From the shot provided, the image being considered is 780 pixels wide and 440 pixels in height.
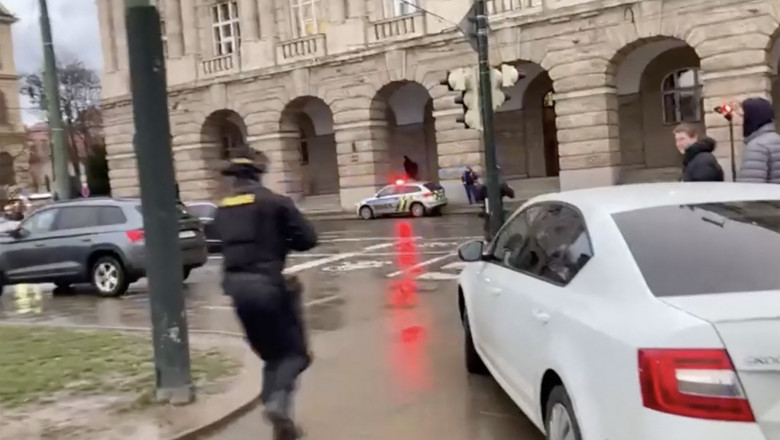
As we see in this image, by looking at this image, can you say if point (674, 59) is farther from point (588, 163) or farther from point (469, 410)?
point (469, 410)

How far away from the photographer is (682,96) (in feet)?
107

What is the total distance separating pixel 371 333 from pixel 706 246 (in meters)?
5.92

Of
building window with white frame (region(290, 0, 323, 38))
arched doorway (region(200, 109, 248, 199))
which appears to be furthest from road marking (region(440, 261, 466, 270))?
arched doorway (region(200, 109, 248, 199))

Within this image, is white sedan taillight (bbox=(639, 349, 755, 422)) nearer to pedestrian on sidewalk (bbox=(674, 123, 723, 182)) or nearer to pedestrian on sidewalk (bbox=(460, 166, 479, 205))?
pedestrian on sidewalk (bbox=(674, 123, 723, 182))

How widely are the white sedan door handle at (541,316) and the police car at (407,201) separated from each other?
27.2 metres

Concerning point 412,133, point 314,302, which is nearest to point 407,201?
point 412,133

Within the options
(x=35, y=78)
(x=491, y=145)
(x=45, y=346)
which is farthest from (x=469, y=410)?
(x=35, y=78)

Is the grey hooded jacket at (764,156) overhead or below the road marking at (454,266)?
overhead

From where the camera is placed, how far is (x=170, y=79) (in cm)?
4272

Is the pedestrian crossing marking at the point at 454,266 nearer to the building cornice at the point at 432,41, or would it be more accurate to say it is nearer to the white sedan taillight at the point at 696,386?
the white sedan taillight at the point at 696,386

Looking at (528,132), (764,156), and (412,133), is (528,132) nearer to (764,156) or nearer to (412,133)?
(412,133)

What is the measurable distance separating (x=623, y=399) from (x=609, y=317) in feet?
1.28

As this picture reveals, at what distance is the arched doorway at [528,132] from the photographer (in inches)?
1433

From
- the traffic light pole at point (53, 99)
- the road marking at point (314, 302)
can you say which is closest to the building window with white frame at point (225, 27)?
the traffic light pole at point (53, 99)
